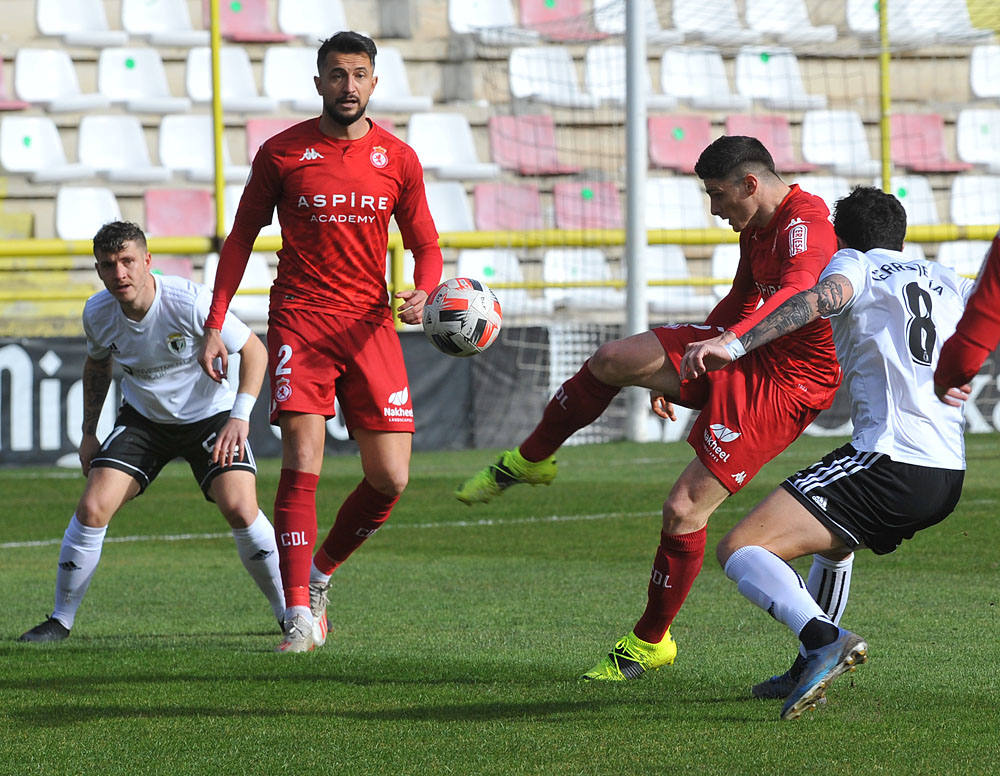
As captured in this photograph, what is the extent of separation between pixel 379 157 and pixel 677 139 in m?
12.9

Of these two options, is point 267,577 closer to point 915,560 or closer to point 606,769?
point 606,769

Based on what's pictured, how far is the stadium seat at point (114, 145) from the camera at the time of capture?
54.5ft

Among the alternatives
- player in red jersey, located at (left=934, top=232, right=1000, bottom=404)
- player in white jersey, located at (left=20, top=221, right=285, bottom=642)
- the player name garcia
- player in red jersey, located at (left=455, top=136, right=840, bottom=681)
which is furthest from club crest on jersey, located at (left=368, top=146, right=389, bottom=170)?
player in red jersey, located at (left=934, top=232, right=1000, bottom=404)

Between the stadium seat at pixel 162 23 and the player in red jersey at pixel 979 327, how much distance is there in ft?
50.8

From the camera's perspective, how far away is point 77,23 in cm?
1745

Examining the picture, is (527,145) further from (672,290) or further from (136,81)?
(136,81)

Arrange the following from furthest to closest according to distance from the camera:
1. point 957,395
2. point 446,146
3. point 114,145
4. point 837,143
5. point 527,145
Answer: point 837,143
point 527,145
point 446,146
point 114,145
point 957,395

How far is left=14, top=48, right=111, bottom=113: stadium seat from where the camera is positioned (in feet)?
54.9

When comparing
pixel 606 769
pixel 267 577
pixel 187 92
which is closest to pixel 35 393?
pixel 187 92

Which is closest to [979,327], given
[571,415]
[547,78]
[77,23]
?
[571,415]

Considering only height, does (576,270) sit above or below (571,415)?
below

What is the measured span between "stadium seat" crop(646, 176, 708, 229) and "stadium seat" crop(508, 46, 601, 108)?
4.16ft

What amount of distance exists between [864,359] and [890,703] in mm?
1033

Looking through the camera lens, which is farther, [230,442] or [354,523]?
[354,523]
